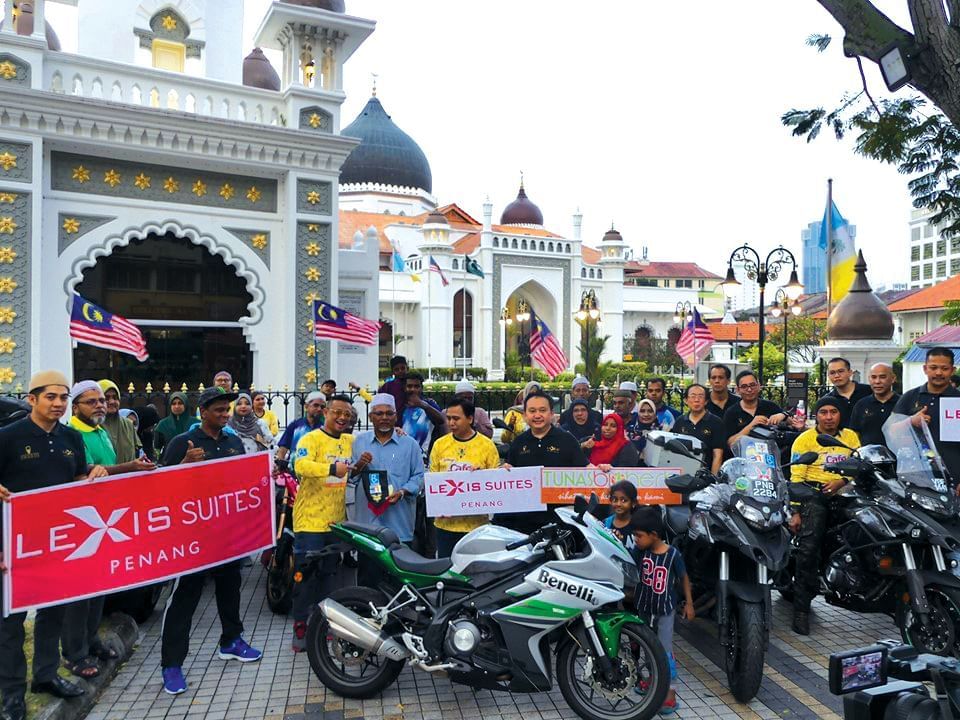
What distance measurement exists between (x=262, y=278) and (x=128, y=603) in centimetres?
1049

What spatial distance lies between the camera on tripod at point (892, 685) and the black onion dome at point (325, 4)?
16.0m

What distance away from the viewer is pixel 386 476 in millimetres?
5039

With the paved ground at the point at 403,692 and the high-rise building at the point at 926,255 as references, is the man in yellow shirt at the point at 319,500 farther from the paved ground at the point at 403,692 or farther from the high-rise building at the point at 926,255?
the high-rise building at the point at 926,255

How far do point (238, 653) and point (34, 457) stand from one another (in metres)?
1.90

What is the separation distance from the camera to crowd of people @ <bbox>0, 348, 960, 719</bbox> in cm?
397

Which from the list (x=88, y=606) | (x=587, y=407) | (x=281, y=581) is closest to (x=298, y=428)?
(x=281, y=581)

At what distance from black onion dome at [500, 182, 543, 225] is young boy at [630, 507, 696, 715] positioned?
50149 millimetres

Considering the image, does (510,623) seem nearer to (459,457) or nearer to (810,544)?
(459,457)

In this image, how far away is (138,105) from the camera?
13219 millimetres

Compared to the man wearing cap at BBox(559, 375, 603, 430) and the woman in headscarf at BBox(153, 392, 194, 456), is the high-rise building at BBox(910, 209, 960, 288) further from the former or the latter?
the woman in headscarf at BBox(153, 392, 194, 456)

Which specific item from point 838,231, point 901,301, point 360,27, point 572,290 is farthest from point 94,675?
point 901,301

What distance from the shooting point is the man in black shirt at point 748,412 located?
5887 millimetres

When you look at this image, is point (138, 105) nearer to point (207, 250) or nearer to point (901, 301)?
point (207, 250)

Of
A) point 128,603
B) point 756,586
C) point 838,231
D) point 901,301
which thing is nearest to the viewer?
point 756,586
